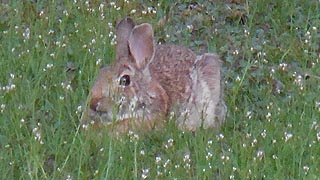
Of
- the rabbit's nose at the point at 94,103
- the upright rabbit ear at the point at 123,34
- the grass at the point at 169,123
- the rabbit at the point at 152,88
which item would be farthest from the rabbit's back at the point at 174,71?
the rabbit's nose at the point at 94,103

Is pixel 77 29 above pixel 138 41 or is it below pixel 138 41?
above

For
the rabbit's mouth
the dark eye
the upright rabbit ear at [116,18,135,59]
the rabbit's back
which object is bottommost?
the rabbit's mouth

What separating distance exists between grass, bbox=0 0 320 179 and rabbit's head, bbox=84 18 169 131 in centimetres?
14

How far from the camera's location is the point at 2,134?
6.87m

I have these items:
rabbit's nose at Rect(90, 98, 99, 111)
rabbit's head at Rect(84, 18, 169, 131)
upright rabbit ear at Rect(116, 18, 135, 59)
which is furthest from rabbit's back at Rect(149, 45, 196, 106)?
rabbit's nose at Rect(90, 98, 99, 111)

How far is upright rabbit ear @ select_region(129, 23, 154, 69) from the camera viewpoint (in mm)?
7344

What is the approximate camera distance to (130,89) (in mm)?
7105

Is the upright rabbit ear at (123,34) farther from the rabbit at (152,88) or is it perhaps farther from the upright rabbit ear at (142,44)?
the upright rabbit ear at (142,44)

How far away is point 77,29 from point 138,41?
68.3 inches

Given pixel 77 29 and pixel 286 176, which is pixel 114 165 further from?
pixel 77 29

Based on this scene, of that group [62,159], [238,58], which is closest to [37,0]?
[238,58]

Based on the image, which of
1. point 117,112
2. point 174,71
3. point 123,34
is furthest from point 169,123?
point 123,34

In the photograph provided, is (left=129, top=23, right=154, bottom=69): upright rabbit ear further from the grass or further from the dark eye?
the grass

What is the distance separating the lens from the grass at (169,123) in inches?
253
